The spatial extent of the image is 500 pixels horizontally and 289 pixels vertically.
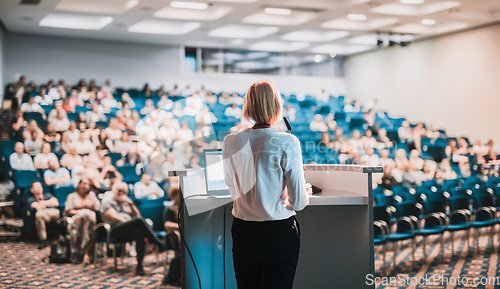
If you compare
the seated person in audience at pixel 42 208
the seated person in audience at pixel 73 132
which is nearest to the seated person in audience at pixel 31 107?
the seated person in audience at pixel 73 132

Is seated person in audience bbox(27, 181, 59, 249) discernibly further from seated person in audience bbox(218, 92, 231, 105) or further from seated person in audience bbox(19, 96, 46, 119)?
seated person in audience bbox(218, 92, 231, 105)

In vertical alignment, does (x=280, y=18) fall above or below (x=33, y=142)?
above

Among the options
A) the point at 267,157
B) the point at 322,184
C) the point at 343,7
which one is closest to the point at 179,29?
the point at 343,7

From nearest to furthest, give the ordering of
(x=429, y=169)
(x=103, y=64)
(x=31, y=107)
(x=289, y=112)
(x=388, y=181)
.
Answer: (x=388, y=181)
(x=429, y=169)
(x=31, y=107)
(x=289, y=112)
(x=103, y=64)

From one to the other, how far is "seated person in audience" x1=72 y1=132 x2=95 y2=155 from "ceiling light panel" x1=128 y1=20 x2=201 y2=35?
11.0 ft

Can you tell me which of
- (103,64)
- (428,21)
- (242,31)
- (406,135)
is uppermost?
(242,31)

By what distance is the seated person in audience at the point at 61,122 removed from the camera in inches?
259

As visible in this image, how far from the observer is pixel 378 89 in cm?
1166

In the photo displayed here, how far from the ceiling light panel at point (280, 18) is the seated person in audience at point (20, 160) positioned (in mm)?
4752

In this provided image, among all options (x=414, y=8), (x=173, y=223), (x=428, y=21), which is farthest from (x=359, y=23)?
(x=173, y=223)

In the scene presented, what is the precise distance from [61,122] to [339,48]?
7561 millimetres

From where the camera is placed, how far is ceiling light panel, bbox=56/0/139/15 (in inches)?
285

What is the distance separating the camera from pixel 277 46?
11.1 m

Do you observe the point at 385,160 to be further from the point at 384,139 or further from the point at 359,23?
the point at 359,23
